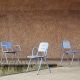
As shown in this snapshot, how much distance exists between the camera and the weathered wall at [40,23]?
39.6 feet

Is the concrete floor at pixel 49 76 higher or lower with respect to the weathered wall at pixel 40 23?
lower

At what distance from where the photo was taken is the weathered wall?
12.1 m

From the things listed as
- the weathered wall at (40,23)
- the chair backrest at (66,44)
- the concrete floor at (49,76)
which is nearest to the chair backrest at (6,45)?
the weathered wall at (40,23)

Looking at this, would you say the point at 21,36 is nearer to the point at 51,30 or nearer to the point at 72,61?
the point at 51,30

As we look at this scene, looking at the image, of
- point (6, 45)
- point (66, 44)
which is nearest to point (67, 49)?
point (66, 44)

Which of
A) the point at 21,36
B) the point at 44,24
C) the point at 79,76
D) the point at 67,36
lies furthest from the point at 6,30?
the point at 79,76

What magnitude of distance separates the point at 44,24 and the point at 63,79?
4737mm

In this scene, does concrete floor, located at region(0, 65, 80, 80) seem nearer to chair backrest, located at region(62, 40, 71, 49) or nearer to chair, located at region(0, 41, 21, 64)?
chair backrest, located at region(62, 40, 71, 49)

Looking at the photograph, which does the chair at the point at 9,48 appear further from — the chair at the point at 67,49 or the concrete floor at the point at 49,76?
the concrete floor at the point at 49,76

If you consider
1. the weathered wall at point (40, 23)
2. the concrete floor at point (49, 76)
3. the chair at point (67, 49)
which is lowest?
the concrete floor at point (49, 76)

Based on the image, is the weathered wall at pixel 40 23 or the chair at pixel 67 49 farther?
the weathered wall at pixel 40 23

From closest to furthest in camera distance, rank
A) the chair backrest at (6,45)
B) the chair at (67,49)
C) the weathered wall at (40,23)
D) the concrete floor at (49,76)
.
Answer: the concrete floor at (49,76)
the chair at (67,49)
the chair backrest at (6,45)
the weathered wall at (40,23)

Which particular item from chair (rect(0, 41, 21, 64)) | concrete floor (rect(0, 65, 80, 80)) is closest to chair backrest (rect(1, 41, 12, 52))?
chair (rect(0, 41, 21, 64))

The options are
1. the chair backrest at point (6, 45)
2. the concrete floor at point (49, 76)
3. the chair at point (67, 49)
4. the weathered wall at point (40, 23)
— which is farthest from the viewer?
the weathered wall at point (40, 23)
